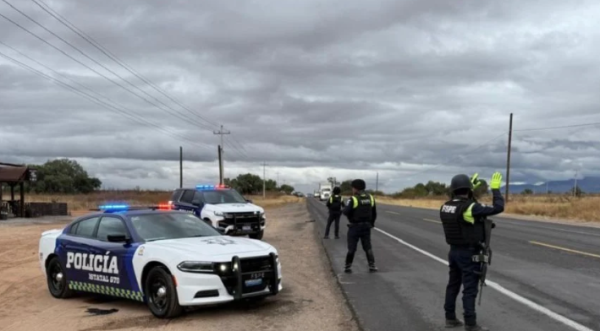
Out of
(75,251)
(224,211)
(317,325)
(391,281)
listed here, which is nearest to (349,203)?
(391,281)

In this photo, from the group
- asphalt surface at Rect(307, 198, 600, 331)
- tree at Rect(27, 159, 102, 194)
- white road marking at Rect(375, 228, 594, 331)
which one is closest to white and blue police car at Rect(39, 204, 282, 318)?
asphalt surface at Rect(307, 198, 600, 331)

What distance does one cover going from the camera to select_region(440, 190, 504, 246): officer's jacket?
20.3 feet

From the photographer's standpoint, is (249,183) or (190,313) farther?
(249,183)

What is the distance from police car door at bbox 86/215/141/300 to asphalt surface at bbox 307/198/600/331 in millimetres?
3247

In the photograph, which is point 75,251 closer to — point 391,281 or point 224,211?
point 391,281

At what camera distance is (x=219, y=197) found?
18609mm

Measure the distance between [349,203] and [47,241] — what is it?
5.46m

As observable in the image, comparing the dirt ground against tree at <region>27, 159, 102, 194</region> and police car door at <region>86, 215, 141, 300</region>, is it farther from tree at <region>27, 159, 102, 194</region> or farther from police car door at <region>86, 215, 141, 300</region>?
tree at <region>27, 159, 102, 194</region>

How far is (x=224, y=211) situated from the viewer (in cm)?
1719

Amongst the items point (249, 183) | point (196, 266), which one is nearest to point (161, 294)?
point (196, 266)

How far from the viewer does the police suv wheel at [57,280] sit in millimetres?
9430

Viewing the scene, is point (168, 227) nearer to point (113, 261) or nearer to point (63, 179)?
point (113, 261)

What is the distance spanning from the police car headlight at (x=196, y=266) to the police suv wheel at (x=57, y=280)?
2.98 metres

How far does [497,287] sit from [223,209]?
977 centimetres
